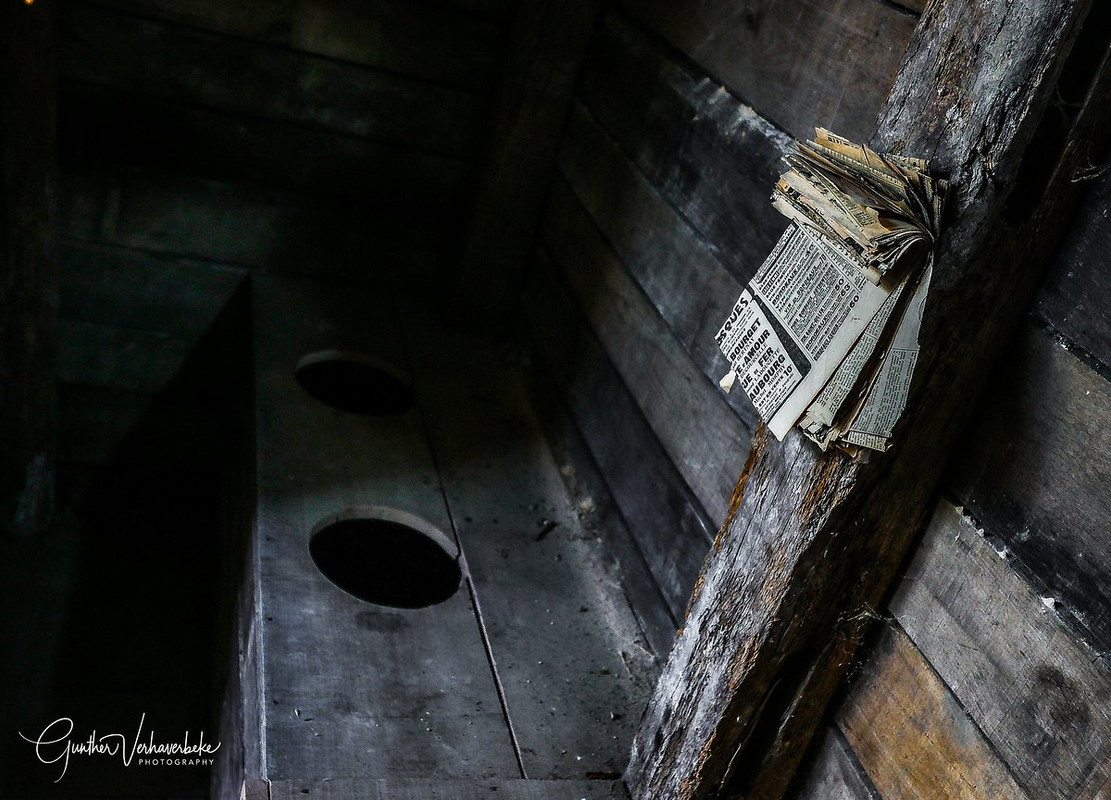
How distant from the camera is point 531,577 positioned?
2.10m

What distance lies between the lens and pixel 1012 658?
106 cm

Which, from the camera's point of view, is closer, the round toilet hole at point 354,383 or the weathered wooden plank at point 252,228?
the round toilet hole at point 354,383

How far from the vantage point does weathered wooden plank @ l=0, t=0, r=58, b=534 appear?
228 cm

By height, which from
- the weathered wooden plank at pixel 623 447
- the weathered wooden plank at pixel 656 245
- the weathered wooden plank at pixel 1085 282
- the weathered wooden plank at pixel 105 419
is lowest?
the weathered wooden plank at pixel 105 419

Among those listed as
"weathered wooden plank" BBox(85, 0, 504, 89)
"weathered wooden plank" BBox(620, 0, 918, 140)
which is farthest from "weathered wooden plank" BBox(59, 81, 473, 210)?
"weathered wooden plank" BBox(620, 0, 918, 140)

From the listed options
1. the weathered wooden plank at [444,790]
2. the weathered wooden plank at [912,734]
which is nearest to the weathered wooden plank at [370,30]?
the weathered wooden plank at [444,790]

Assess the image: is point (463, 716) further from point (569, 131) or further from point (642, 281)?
point (569, 131)

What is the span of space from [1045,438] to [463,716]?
1.06 metres

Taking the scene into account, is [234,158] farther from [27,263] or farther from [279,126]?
[27,263]

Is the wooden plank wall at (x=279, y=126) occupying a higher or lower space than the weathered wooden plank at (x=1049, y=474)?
lower

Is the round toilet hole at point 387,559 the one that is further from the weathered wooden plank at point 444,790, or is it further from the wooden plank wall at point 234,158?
the wooden plank wall at point 234,158

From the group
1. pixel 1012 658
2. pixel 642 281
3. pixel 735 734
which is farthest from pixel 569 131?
pixel 1012 658

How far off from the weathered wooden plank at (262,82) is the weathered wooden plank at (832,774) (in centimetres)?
216

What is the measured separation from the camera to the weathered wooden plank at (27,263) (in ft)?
7.47
